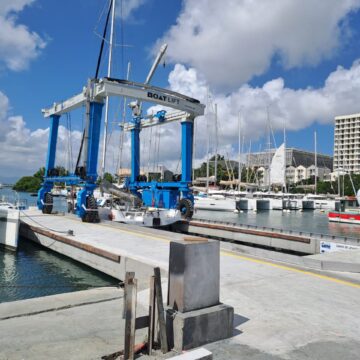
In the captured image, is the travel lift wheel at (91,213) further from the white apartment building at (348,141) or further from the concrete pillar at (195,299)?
the white apartment building at (348,141)

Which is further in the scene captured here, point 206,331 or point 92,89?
point 92,89

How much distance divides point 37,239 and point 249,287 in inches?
538

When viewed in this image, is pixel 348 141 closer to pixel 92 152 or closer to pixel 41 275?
pixel 92 152

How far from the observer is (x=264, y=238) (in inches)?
776

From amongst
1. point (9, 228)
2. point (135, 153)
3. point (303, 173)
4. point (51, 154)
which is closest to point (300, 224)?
point (135, 153)

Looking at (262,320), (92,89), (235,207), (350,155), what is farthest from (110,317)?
(350,155)

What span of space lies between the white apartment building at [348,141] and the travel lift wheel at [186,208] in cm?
16165

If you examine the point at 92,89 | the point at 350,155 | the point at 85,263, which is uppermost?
the point at 350,155

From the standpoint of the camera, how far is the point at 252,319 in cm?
605

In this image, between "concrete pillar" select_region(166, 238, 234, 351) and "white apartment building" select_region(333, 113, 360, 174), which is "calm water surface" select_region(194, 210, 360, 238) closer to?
"concrete pillar" select_region(166, 238, 234, 351)

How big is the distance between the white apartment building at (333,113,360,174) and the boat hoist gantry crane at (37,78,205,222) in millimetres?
160024

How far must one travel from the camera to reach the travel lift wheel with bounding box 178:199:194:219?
26031 mm

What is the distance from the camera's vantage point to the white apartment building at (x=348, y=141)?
6885 inches

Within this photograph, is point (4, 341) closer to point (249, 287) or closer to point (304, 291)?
point (249, 287)
